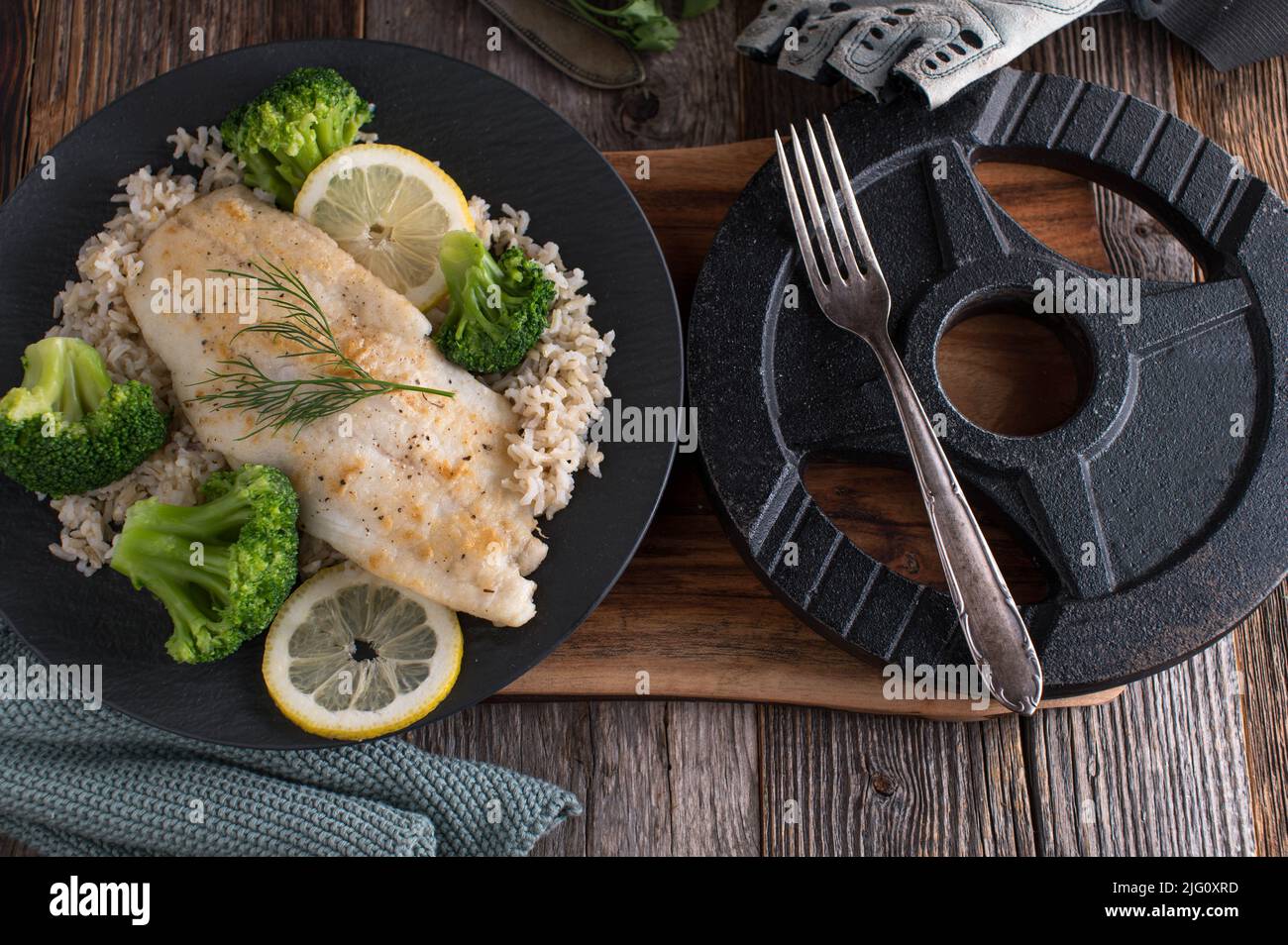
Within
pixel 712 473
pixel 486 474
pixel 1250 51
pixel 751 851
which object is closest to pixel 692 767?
pixel 751 851

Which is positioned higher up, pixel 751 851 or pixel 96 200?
pixel 96 200

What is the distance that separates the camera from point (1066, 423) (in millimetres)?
2705

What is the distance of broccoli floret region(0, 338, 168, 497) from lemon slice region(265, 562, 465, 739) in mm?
509

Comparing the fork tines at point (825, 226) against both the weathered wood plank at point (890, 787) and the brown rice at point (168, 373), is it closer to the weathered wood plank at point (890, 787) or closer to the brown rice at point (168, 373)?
the brown rice at point (168, 373)

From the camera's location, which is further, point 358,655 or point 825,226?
point 825,226

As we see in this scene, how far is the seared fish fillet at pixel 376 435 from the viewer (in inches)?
95.3

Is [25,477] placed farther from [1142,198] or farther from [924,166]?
[1142,198]

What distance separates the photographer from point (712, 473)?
8.68 feet

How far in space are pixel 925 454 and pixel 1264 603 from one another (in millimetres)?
1233

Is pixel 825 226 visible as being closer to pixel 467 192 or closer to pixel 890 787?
pixel 467 192

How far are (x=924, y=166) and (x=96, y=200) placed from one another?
2.09 metres

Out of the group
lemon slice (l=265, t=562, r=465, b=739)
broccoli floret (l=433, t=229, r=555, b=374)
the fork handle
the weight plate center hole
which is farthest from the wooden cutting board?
broccoli floret (l=433, t=229, r=555, b=374)

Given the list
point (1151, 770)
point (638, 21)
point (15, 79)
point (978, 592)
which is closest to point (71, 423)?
point (15, 79)

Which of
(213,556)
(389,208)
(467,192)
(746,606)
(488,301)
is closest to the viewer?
(213,556)
